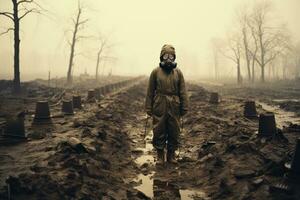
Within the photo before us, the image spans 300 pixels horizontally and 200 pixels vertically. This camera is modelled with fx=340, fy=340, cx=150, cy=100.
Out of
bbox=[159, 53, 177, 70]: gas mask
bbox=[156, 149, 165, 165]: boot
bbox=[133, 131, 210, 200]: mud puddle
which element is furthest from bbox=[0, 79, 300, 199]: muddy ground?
bbox=[159, 53, 177, 70]: gas mask

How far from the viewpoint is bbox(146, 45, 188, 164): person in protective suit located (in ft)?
24.6

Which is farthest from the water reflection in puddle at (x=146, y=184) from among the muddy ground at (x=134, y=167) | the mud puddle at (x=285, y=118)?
the mud puddle at (x=285, y=118)

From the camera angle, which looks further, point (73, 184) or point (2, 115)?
point (2, 115)

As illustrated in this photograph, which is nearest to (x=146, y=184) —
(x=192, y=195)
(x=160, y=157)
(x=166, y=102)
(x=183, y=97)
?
(x=192, y=195)

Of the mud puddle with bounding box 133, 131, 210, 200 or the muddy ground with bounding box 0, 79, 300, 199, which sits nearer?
the muddy ground with bounding box 0, 79, 300, 199

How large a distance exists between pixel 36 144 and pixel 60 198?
4.03 meters

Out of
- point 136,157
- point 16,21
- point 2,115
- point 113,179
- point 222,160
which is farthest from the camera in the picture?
point 16,21

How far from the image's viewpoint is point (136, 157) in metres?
8.32

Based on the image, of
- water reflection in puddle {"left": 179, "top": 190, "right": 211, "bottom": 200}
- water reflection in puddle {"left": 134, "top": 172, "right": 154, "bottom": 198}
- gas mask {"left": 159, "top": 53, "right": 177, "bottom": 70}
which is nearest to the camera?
water reflection in puddle {"left": 179, "top": 190, "right": 211, "bottom": 200}

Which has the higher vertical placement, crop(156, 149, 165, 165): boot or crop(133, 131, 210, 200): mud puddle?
crop(156, 149, 165, 165): boot

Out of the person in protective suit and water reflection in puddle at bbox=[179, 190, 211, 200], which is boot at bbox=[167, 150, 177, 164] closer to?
the person in protective suit

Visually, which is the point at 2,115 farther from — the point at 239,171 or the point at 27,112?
the point at 239,171

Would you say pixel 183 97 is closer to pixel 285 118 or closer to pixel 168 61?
pixel 168 61

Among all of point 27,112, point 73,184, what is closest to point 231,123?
point 73,184
